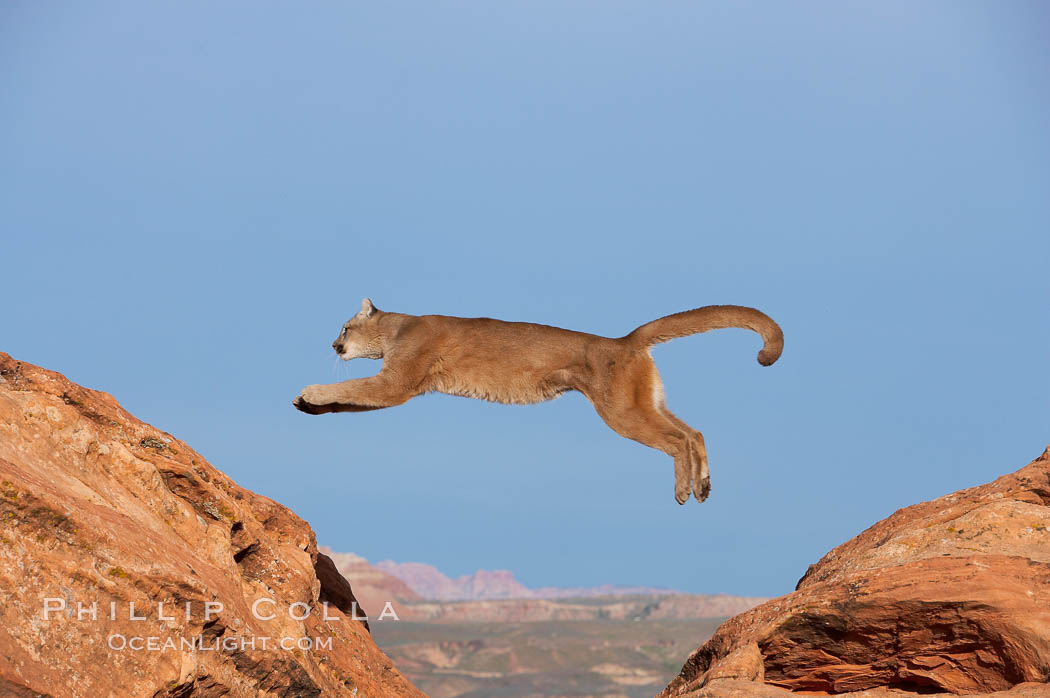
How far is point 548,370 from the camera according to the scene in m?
11.5

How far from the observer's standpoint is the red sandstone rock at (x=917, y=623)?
7.59 metres

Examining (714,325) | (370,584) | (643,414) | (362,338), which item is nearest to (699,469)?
(643,414)

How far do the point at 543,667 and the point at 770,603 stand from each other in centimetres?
5502

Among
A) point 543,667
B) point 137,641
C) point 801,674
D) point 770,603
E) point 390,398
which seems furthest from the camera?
point 543,667

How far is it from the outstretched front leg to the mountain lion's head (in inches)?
40.0

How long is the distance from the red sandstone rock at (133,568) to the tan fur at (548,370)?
7.78 feet

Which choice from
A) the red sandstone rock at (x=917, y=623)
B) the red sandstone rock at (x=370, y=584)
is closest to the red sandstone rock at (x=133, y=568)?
the red sandstone rock at (x=917, y=623)

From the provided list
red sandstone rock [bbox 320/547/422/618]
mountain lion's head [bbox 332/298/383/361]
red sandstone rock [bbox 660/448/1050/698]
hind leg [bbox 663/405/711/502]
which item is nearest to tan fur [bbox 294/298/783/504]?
hind leg [bbox 663/405/711/502]

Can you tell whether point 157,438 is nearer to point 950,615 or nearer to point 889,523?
point 950,615

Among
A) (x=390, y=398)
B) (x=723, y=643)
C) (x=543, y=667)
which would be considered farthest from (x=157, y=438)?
(x=543, y=667)

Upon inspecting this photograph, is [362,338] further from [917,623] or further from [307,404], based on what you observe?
[917,623]

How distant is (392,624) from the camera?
256ft

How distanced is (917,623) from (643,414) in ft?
12.7

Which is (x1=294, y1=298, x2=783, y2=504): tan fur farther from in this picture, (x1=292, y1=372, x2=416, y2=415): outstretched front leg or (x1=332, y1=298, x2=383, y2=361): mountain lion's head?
(x1=332, y1=298, x2=383, y2=361): mountain lion's head
